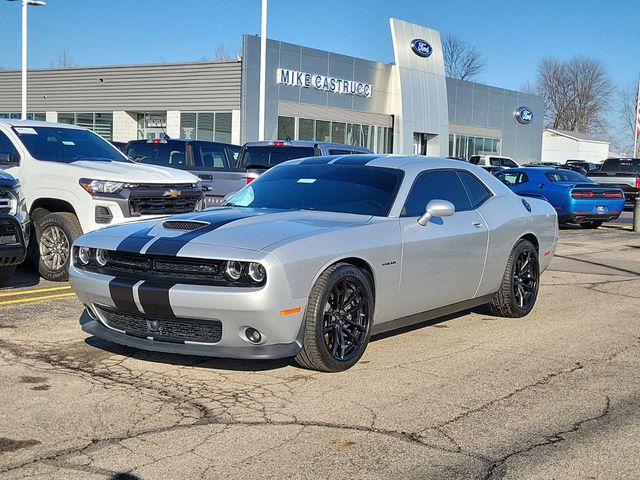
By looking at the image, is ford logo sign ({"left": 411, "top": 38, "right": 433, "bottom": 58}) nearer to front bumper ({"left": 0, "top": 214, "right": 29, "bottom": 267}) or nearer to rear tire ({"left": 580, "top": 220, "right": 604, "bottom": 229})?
rear tire ({"left": 580, "top": 220, "right": 604, "bottom": 229})

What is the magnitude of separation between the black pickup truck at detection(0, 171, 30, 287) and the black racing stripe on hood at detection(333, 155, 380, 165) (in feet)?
11.0

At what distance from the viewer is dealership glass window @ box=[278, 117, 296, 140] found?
36188 millimetres

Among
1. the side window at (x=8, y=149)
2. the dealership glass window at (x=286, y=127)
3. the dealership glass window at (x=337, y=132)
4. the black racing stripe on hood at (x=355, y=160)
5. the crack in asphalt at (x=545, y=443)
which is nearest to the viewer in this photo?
the crack in asphalt at (x=545, y=443)

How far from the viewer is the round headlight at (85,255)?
235 inches

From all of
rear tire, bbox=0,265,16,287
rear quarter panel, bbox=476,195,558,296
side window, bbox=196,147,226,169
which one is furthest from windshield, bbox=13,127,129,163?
rear quarter panel, bbox=476,195,558,296

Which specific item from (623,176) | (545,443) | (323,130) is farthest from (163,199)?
(323,130)

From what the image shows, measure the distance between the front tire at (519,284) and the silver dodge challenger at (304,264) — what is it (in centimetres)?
26

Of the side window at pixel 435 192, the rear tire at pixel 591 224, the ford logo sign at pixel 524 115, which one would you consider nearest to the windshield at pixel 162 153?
the side window at pixel 435 192

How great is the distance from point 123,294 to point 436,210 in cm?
244

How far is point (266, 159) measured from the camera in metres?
15.1

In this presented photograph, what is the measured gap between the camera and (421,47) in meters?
42.6

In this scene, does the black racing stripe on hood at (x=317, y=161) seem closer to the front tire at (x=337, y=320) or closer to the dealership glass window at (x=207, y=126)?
the front tire at (x=337, y=320)

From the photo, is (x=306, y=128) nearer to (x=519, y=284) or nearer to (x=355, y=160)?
(x=519, y=284)

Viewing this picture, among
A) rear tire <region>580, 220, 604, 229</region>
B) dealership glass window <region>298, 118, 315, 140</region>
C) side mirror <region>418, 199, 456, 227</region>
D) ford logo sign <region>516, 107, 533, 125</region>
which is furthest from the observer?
ford logo sign <region>516, 107, 533, 125</region>
